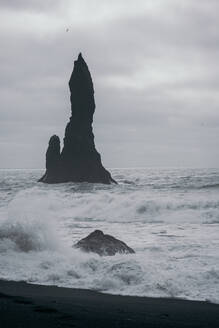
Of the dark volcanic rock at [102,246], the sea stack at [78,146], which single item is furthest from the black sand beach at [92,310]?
the sea stack at [78,146]

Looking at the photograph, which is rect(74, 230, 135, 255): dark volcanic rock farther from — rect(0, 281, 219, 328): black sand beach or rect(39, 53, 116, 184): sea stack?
rect(39, 53, 116, 184): sea stack

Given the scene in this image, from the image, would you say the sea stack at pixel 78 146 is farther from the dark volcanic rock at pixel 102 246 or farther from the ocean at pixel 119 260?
the dark volcanic rock at pixel 102 246

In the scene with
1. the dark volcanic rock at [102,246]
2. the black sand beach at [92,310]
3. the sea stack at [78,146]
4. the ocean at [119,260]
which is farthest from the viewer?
the sea stack at [78,146]

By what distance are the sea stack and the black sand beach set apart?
6451 cm

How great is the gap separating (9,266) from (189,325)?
18.2 ft

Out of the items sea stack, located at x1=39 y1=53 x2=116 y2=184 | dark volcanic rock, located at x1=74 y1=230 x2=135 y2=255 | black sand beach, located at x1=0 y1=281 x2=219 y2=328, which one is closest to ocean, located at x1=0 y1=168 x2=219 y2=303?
dark volcanic rock, located at x1=74 y1=230 x2=135 y2=255

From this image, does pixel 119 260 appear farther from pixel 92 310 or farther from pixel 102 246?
pixel 92 310

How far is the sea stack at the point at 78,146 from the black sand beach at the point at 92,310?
64.5 m

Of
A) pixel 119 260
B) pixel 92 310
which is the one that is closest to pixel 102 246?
pixel 119 260

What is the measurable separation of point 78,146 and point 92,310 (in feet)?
247

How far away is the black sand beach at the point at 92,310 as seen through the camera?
6.79 m

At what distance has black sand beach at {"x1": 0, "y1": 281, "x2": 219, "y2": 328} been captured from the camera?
6.79 m

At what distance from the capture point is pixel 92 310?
7566 mm

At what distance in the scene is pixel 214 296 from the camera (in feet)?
28.3
